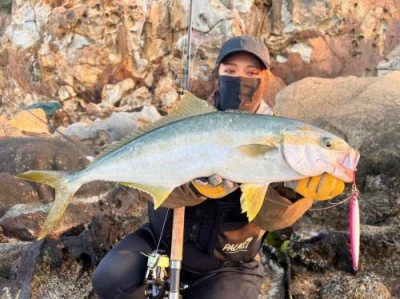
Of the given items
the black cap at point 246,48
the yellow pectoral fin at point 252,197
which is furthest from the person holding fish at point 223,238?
the yellow pectoral fin at point 252,197

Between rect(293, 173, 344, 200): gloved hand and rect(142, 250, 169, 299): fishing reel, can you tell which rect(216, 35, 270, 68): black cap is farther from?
rect(142, 250, 169, 299): fishing reel

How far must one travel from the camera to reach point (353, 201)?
2572mm

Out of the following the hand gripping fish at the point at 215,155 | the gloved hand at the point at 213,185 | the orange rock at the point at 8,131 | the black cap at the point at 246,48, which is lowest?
the orange rock at the point at 8,131

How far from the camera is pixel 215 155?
2484 mm

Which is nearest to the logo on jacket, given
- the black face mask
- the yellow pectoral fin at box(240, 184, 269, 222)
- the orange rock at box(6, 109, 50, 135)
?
the yellow pectoral fin at box(240, 184, 269, 222)

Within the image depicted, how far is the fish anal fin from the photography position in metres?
2.38

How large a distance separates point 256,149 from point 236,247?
1.13 metres

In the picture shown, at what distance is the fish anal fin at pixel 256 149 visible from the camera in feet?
7.79

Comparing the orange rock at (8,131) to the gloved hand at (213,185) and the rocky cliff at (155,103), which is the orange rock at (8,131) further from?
the gloved hand at (213,185)

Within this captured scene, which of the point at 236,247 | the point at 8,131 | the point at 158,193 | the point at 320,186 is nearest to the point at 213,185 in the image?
the point at 158,193

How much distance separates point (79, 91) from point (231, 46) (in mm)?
17578

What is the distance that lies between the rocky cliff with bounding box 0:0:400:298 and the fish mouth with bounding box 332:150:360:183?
175 cm

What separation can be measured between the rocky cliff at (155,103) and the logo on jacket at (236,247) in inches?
42.0

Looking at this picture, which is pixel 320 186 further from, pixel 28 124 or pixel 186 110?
pixel 28 124
